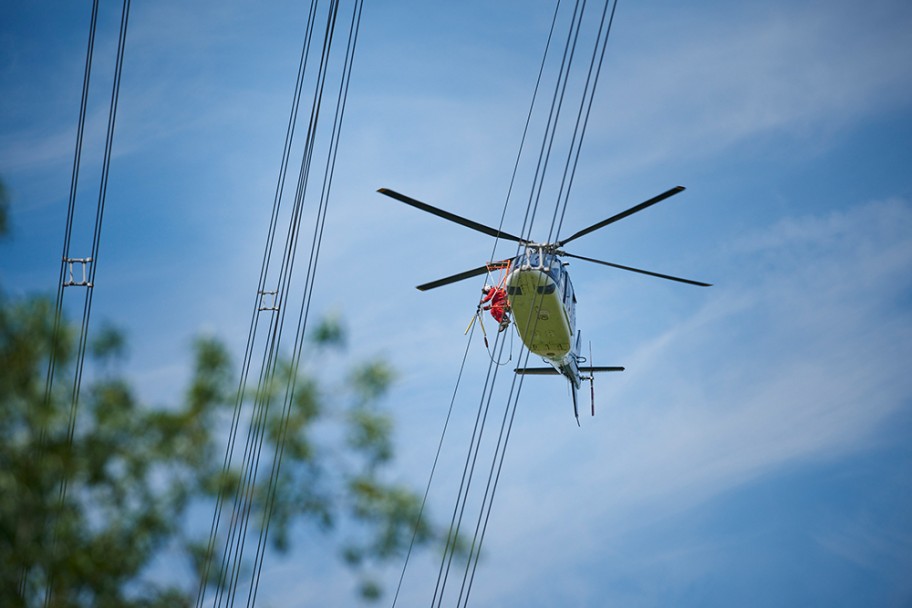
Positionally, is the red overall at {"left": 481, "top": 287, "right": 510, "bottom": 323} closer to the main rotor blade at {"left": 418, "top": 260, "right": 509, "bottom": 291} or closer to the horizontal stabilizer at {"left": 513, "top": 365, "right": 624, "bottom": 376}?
the main rotor blade at {"left": 418, "top": 260, "right": 509, "bottom": 291}

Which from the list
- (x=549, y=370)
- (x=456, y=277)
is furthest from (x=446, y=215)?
(x=549, y=370)

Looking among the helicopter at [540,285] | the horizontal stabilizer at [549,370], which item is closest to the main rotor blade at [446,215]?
the helicopter at [540,285]

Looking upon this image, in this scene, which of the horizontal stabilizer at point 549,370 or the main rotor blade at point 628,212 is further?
the horizontal stabilizer at point 549,370

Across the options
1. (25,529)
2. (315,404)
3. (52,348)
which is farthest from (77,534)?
(315,404)

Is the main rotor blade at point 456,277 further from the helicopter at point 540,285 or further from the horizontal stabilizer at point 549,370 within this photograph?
the horizontal stabilizer at point 549,370

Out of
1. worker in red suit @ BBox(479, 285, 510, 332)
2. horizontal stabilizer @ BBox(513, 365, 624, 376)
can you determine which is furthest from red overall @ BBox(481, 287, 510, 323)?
horizontal stabilizer @ BBox(513, 365, 624, 376)

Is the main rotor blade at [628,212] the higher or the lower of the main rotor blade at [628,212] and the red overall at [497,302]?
the higher

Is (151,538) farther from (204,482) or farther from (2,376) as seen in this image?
(2,376)

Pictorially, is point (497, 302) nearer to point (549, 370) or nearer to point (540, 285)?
point (540, 285)
